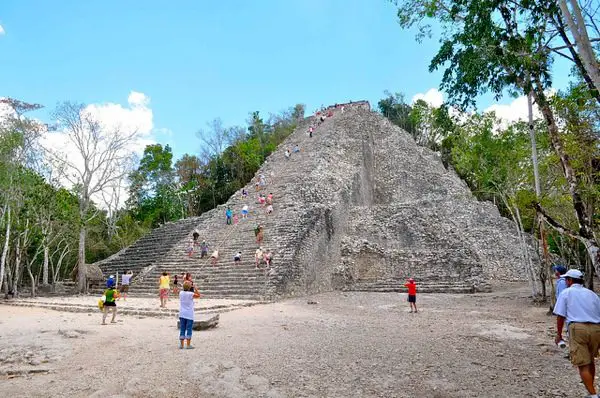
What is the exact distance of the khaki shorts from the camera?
3.96m

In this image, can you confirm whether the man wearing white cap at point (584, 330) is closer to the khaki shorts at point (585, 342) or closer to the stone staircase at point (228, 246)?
the khaki shorts at point (585, 342)

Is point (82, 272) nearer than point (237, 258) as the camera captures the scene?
No

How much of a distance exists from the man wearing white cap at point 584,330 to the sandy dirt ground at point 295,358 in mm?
572

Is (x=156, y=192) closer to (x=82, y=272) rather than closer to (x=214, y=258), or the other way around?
(x=82, y=272)

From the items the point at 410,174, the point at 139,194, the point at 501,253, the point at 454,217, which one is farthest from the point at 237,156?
the point at 501,253

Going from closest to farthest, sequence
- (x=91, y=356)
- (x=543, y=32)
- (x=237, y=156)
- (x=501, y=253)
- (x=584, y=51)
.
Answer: (x=584, y=51)
(x=543, y=32)
(x=91, y=356)
(x=501, y=253)
(x=237, y=156)

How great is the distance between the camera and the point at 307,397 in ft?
14.5

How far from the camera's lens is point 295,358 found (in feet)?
19.5

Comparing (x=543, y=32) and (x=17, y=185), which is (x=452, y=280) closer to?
(x=543, y=32)

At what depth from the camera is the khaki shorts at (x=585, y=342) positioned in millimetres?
3957

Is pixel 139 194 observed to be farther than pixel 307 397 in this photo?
Yes

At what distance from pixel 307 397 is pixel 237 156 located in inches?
1235

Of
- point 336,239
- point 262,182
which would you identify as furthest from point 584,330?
point 262,182

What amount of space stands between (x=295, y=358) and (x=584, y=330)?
3.44 metres
